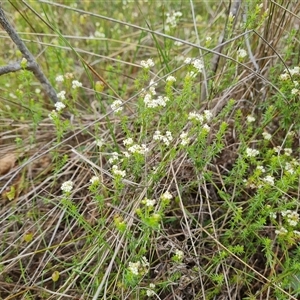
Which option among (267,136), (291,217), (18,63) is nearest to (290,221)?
(291,217)

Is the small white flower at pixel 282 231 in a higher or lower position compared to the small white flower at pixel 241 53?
lower

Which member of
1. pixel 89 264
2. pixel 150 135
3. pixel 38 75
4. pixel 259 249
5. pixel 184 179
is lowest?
pixel 259 249

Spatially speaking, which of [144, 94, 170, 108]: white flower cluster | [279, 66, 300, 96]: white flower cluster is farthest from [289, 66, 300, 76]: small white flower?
[144, 94, 170, 108]: white flower cluster

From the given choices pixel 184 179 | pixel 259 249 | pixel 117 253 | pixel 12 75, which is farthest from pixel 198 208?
pixel 12 75

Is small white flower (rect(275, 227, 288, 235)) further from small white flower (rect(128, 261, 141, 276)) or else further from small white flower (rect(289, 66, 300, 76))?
small white flower (rect(289, 66, 300, 76))

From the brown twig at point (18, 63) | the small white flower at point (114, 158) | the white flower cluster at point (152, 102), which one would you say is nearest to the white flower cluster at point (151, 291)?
the small white flower at point (114, 158)

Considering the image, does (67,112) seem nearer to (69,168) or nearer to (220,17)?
(69,168)

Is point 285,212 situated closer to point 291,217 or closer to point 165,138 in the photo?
point 291,217

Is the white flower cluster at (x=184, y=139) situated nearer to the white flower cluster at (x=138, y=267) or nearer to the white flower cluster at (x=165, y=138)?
the white flower cluster at (x=165, y=138)
